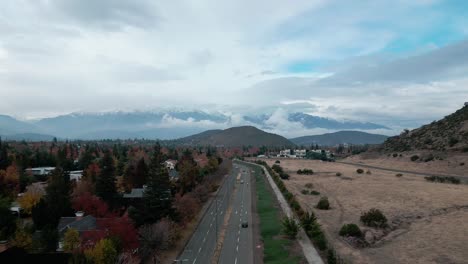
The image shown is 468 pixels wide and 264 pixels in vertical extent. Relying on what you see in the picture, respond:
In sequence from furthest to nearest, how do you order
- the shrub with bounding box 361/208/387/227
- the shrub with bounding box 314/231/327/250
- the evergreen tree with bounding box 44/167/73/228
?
the evergreen tree with bounding box 44/167/73/228 → the shrub with bounding box 361/208/387/227 → the shrub with bounding box 314/231/327/250

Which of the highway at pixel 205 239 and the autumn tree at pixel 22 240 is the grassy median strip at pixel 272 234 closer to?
the highway at pixel 205 239

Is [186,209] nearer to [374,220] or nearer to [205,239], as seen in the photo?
[205,239]

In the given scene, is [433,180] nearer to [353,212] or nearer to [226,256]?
[353,212]

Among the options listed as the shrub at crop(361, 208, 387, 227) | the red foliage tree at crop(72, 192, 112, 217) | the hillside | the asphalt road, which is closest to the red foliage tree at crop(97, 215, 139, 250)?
the asphalt road

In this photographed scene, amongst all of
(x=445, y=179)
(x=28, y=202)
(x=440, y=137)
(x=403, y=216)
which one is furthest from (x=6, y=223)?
(x=440, y=137)

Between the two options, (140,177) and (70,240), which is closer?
(70,240)

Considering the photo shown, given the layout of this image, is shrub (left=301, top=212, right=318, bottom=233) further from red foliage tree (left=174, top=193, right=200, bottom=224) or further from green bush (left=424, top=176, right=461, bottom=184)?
green bush (left=424, top=176, right=461, bottom=184)
